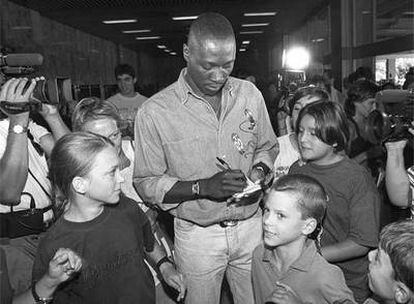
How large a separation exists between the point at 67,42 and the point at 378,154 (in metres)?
8.61

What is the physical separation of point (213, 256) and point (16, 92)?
104cm

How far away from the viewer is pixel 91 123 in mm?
2178

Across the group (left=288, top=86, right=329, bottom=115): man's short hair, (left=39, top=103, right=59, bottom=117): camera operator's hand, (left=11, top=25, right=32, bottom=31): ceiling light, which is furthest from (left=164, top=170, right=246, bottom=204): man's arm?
(left=11, top=25, right=32, bottom=31): ceiling light

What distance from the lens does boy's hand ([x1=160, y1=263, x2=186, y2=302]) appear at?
172 cm

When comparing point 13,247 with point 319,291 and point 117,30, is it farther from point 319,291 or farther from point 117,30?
point 117,30

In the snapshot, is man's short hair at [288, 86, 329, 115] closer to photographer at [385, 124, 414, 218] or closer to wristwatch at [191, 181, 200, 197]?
photographer at [385, 124, 414, 218]

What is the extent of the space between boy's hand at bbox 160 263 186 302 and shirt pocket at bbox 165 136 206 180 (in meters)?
0.38

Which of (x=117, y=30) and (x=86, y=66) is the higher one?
(x=117, y=30)

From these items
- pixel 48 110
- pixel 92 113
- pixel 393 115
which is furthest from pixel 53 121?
pixel 393 115

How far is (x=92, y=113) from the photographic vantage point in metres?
2.23

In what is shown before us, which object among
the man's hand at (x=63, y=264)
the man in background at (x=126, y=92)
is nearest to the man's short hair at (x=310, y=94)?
the man's hand at (x=63, y=264)

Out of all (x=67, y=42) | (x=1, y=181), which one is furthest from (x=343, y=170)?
(x=67, y=42)

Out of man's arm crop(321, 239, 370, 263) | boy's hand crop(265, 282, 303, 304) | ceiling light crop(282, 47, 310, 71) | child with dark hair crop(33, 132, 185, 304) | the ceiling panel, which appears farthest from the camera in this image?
the ceiling panel

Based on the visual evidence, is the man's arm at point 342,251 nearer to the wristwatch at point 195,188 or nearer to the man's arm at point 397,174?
the man's arm at point 397,174
